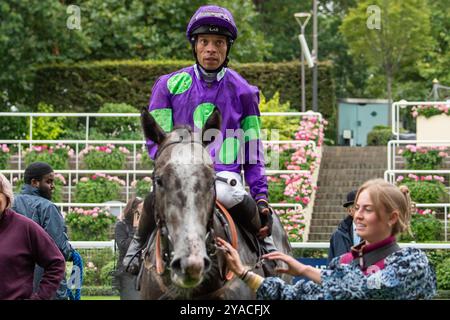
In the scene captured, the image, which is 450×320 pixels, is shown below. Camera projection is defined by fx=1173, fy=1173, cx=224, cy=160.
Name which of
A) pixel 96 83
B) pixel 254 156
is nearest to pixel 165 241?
pixel 254 156

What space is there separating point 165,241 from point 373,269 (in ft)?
3.84

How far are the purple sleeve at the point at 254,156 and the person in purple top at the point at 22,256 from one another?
4.19ft

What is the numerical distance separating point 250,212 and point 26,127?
18.2 metres

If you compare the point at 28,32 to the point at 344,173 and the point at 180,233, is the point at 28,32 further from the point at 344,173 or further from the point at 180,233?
the point at 180,233

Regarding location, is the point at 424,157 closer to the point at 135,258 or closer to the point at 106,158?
the point at 106,158

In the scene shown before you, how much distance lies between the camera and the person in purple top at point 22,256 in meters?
6.11

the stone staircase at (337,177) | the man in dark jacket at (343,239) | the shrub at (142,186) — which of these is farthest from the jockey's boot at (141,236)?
the stone staircase at (337,177)

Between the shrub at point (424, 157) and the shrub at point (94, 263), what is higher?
the shrub at point (424, 157)

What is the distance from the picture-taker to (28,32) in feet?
88.8

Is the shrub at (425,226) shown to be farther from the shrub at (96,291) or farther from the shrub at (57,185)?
the shrub at (96,291)

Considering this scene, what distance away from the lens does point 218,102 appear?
6680mm

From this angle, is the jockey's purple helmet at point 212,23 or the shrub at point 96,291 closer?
the jockey's purple helmet at point 212,23

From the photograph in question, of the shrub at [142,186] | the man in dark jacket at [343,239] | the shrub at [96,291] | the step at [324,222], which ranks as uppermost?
the shrub at [142,186]

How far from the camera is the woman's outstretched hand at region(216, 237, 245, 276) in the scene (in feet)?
17.4
